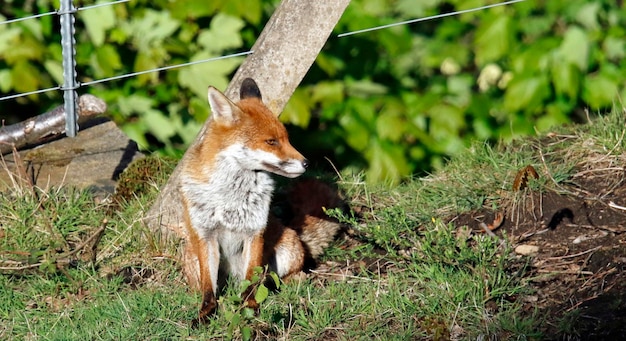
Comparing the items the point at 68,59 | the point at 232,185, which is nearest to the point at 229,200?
the point at 232,185

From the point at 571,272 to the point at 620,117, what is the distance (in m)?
1.86

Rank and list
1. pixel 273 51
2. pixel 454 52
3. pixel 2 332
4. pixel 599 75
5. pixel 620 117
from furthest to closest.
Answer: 1. pixel 454 52
2. pixel 599 75
3. pixel 620 117
4. pixel 273 51
5. pixel 2 332

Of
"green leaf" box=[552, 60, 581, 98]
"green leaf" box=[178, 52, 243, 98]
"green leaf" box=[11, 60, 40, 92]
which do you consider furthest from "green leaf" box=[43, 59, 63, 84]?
"green leaf" box=[552, 60, 581, 98]

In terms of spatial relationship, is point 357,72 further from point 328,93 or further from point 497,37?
point 497,37

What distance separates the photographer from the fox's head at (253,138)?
4988mm

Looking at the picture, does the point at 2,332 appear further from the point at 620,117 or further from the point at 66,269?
Result: the point at 620,117

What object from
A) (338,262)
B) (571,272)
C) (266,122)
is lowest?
(338,262)

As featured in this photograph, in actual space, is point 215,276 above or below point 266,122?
below

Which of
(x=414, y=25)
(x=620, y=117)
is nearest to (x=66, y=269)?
(x=620, y=117)

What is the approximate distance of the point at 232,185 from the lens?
516 cm

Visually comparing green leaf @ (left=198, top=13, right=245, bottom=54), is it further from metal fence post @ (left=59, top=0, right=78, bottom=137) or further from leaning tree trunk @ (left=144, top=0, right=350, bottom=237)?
metal fence post @ (left=59, top=0, right=78, bottom=137)

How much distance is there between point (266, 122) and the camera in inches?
200

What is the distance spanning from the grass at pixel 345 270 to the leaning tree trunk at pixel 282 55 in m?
0.27

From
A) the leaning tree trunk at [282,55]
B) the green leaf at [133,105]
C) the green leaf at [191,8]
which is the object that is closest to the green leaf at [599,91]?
the leaning tree trunk at [282,55]
